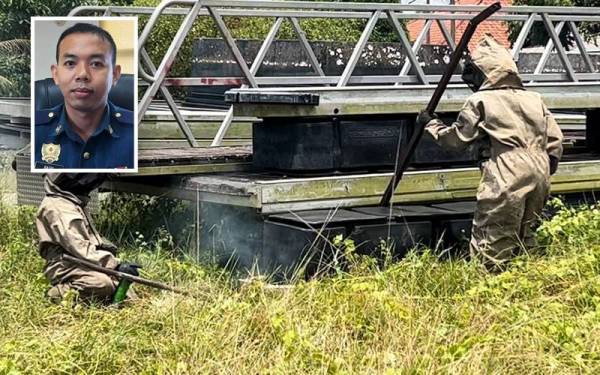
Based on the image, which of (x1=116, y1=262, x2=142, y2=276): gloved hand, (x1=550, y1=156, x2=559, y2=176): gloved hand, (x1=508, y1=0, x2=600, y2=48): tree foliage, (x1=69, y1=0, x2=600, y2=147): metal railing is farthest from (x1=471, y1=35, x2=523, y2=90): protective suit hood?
(x1=508, y1=0, x2=600, y2=48): tree foliage

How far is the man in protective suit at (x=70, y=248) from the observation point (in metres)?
6.13

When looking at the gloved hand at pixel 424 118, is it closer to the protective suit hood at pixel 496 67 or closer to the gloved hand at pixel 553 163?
the protective suit hood at pixel 496 67

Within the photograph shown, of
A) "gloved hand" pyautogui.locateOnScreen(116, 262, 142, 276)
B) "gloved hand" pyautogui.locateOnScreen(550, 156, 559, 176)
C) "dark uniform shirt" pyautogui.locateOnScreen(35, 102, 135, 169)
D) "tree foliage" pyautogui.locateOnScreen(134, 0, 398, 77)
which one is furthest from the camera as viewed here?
"tree foliage" pyautogui.locateOnScreen(134, 0, 398, 77)

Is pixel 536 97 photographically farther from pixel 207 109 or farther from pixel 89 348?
pixel 207 109

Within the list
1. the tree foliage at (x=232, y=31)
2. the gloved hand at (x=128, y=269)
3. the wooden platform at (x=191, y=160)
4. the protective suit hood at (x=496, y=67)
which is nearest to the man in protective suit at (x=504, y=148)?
the protective suit hood at (x=496, y=67)

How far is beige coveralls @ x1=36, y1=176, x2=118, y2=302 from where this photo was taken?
6.13 meters

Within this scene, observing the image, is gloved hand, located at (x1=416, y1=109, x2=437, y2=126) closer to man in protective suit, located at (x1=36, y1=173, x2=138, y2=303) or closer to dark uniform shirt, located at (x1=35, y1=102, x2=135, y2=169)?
dark uniform shirt, located at (x1=35, y1=102, x2=135, y2=169)

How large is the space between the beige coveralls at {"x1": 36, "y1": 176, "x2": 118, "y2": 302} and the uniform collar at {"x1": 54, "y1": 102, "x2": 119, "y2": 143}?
0.41 metres

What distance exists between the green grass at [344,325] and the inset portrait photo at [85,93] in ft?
2.82

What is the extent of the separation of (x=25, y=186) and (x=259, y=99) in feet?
7.20

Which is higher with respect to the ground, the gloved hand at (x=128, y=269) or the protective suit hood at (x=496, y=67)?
the protective suit hood at (x=496, y=67)

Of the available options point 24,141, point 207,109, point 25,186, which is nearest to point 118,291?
point 25,186

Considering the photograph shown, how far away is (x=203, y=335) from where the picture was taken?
488 cm

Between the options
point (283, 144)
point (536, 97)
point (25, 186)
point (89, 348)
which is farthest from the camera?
point (25, 186)
